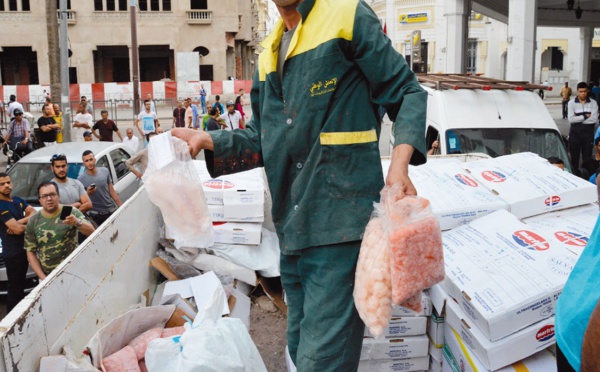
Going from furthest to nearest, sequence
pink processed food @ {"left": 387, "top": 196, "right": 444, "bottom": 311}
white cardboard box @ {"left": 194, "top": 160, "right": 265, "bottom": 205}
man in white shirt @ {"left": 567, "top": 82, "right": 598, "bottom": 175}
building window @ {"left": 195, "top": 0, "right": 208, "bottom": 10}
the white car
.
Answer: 1. building window @ {"left": 195, "top": 0, "right": 208, "bottom": 10}
2. man in white shirt @ {"left": 567, "top": 82, "right": 598, "bottom": 175}
3. the white car
4. white cardboard box @ {"left": 194, "top": 160, "right": 265, "bottom": 205}
5. pink processed food @ {"left": 387, "top": 196, "right": 444, "bottom": 311}

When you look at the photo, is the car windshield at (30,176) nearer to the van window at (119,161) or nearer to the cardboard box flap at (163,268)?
the van window at (119,161)

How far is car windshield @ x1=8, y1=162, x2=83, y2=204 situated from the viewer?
29.1ft

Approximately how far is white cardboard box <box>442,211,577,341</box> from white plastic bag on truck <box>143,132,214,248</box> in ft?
4.50

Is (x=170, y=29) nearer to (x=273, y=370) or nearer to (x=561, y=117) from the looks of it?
(x=561, y=117)

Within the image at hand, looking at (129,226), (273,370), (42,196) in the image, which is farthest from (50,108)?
(273,370)

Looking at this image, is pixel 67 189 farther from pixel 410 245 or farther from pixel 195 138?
pixel 410 245

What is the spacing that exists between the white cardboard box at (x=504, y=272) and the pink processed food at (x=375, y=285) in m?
1.08

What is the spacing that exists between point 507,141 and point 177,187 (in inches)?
223

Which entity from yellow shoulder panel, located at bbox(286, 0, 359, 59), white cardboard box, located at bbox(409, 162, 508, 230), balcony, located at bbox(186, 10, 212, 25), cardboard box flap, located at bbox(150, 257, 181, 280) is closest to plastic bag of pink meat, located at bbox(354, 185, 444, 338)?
yellow shoulder panel, located at bbox(286, 0, 359, 59)

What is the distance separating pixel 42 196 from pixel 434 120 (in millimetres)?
4617

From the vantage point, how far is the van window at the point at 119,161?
10.2 m

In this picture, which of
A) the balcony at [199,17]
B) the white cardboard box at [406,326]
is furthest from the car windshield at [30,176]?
the balcony at [199,17]

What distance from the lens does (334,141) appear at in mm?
2314

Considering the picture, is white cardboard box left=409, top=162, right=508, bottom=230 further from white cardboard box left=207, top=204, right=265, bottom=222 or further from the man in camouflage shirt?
the man in camouflage shirt
